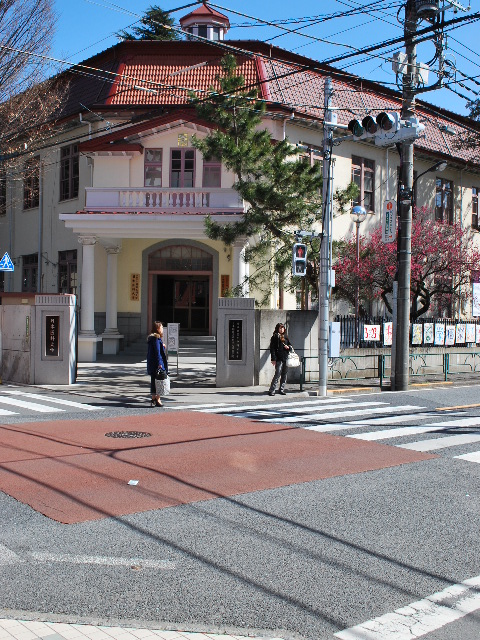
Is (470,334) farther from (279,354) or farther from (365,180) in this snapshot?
(279,354)

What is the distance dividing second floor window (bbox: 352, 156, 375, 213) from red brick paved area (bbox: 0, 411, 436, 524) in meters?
19.0

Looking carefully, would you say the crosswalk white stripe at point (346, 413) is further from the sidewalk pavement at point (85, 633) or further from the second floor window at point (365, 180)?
the second floor window at point (365, 180)

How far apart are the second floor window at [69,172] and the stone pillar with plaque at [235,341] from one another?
1223 centimetres

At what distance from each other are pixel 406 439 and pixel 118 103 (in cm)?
1968

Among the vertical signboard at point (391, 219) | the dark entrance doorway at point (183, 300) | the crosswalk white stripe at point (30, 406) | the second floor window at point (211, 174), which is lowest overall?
the crosswalk white stripe at point (30, 406)

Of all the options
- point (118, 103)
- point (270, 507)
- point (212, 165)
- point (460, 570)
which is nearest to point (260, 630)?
point (460, 570)

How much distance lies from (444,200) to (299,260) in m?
18.9

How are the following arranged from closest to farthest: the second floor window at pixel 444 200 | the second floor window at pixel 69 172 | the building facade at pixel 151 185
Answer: the building facade at pixel 151 185, the second floor window at pixel 69 172, the second floor window at pixel 444 200

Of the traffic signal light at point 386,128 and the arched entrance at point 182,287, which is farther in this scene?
the arched entrance at point 182,287

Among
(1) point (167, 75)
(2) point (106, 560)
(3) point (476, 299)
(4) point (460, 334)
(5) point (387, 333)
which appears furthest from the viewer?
(1) point (167, 75)

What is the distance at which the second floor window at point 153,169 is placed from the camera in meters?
25.6

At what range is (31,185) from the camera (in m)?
30.2

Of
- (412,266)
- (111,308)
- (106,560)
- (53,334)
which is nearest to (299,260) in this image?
(53,334)

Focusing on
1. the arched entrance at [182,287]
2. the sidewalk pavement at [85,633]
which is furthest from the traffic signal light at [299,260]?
the sidewalk pavement at [85,633]
